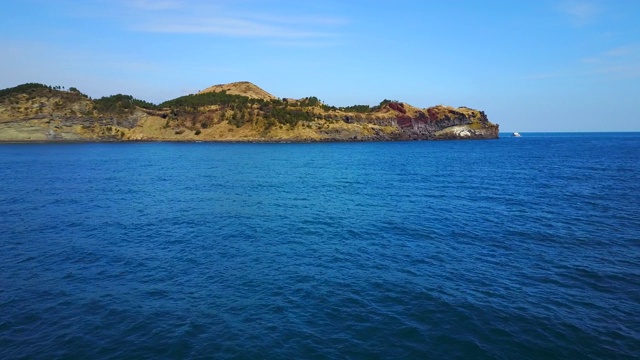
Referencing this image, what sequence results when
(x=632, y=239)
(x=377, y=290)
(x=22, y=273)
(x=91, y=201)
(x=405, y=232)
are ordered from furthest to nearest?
(x=91, y=201) → (x=405, y=232) → (x=632, y=239) → (x=22, y=273) → (x=377, y=290)

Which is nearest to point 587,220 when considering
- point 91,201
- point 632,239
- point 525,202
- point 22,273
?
point 632,239

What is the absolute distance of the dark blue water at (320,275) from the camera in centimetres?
1997

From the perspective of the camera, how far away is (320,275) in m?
28.3

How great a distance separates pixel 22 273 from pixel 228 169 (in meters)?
64.2

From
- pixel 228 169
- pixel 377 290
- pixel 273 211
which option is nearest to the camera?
pixel 377 290

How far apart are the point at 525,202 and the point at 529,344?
1473 inches

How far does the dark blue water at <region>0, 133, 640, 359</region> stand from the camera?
19969 millimetres

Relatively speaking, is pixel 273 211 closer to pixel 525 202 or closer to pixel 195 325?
pixel 195 325

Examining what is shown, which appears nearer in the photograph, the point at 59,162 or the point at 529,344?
the point at 529,344

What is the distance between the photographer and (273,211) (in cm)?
4872

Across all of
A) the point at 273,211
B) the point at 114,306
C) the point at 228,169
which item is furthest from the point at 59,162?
the point at 114,306

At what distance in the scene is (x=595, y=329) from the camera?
21109mm

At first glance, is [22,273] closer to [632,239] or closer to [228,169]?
[632,239]

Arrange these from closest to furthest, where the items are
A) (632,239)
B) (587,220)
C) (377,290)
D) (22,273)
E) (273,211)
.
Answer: (377,290)
(22,273)
(632,239)
(587,220)
(273,211)
